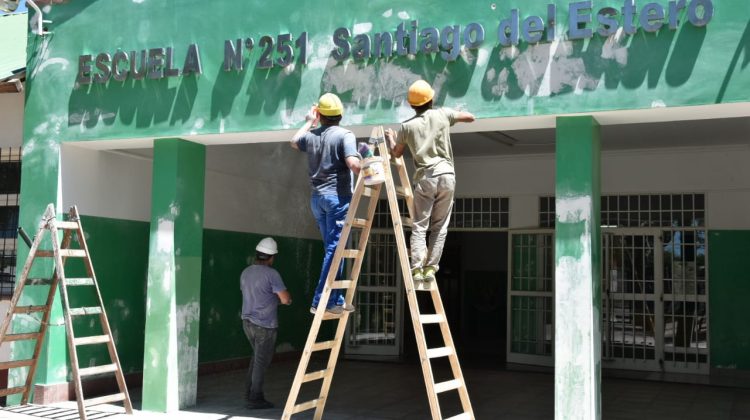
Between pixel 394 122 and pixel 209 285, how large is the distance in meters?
4.57

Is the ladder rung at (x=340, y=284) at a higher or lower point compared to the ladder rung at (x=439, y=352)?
higher

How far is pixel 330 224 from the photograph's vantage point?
5672mm

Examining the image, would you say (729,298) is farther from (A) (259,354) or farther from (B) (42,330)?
(B) (42,330)

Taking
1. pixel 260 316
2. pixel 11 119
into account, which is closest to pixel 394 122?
pixel 260 316

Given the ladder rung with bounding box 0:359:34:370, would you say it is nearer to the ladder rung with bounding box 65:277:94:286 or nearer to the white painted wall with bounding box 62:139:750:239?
the ladder rung with bounding box 65:277:94:286

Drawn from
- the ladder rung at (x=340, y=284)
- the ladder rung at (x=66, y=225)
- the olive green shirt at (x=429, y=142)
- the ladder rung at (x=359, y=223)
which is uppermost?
the olive green shirt at (x=429, y=142)

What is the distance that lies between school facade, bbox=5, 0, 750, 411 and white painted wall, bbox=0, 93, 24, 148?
105 cm

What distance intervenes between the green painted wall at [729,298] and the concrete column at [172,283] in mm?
7118

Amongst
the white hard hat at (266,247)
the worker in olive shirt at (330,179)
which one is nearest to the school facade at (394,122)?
the white hard hat at (266,247)

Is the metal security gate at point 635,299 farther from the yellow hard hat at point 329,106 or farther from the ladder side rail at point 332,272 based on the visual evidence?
the ladder side rail at point 332,272

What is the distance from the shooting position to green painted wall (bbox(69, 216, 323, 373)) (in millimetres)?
8570

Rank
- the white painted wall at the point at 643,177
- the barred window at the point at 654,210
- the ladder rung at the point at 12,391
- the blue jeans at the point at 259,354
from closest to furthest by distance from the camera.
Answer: the ladder rung at the point at 12,391
the blue jeans at the point at 259,354
the white painted wall at the point at 643,177
the barred window at the point at 654,210

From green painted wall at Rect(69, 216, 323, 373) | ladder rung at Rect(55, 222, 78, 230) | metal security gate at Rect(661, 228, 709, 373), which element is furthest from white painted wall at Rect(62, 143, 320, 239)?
metal security gate at Rect(661, 228, 709, 373)

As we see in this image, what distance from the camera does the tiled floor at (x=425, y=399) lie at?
7.55 metres
